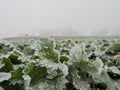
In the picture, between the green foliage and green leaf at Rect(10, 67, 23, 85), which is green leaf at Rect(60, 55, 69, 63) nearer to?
the green foliage

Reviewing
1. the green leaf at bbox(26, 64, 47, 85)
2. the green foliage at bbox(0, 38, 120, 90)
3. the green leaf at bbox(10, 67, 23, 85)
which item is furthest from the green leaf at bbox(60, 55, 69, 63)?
the green leaf at bbox(10, 67, 23, 85)

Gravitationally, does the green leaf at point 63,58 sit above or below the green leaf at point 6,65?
above

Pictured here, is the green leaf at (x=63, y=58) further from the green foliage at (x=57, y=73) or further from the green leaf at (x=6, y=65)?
the green leaf at (x=6, y=65)

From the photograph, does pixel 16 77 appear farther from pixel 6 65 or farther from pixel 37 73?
pixel 6 65

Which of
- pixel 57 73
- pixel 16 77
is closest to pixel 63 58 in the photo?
pixel 57 73

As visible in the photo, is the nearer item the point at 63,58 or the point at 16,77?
the point at 16,77

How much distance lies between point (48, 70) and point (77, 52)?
0.27 meters

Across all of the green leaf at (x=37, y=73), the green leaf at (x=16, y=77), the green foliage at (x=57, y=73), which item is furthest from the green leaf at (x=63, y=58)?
the green leaf at (x=16, y=77)

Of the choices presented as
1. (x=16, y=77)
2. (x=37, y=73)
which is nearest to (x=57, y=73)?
(x=37, y=73)

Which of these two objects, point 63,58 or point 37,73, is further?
point 63,58

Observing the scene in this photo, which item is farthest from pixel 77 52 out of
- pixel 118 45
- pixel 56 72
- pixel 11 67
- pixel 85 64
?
pixel 118 45

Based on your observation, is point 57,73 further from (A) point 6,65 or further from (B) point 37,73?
(A) point 6,65

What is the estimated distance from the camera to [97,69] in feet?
5.93

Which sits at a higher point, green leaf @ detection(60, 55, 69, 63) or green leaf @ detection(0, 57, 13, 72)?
green leaf @ detection(60, 55, 69, 63)
